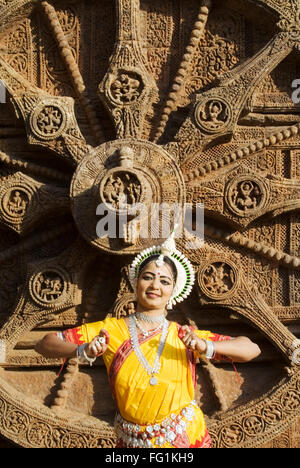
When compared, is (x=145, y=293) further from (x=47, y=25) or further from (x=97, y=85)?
(x=47, y=25)

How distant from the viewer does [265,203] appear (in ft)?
23.1

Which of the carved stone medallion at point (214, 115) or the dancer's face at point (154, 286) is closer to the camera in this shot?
the dancer's face at point (154, 286)

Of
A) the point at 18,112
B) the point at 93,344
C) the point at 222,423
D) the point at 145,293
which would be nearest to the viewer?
the point at 93,344

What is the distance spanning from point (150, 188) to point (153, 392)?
224cm

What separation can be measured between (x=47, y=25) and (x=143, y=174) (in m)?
1.68

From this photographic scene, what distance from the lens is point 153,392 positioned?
5.17m

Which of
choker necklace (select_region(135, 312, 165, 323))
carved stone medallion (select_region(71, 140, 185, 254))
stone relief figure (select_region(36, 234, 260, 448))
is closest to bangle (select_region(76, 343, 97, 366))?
stone relief figure (select_region(36, 234, 260, 448))

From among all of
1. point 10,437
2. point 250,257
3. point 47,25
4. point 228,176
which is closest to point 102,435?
point 10,437

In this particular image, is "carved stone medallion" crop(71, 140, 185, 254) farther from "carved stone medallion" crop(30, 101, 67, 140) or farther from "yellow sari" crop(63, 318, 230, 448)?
"yellow sari" crop(63, 318, 230, 448)

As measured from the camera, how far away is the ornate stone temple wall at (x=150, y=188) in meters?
6.95

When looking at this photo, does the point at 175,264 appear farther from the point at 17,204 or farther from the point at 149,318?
the point at 17,204

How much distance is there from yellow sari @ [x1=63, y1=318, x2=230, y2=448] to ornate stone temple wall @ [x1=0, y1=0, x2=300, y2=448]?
5.35 ft

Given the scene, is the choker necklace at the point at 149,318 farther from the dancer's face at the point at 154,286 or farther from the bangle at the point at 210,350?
the bangle at the point at 210,350

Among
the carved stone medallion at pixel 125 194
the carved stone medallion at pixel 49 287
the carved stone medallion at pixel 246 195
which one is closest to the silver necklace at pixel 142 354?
the carved stone medallion at pixel 125 194
